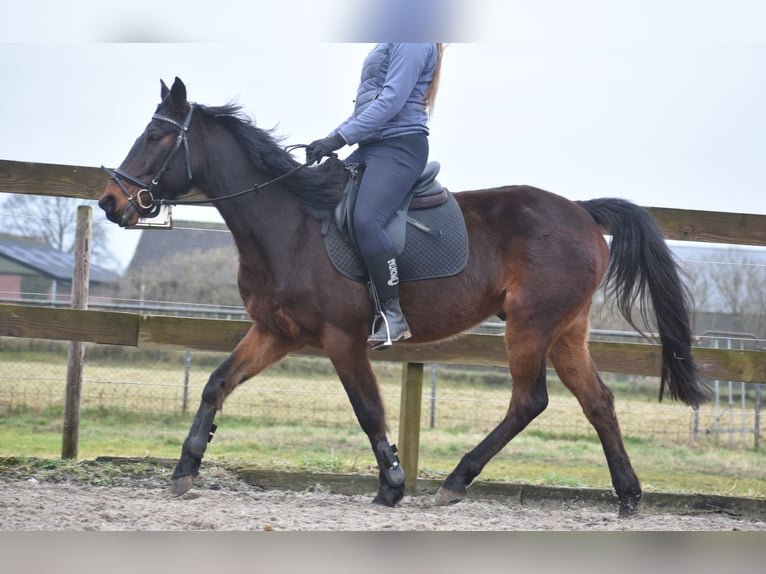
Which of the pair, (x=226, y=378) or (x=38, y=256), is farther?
(x=38, y=256)

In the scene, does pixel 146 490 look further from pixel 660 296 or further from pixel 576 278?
pixel 660 296

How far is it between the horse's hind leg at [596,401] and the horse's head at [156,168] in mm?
2318

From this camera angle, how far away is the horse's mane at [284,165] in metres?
4.11

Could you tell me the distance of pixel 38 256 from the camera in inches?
430

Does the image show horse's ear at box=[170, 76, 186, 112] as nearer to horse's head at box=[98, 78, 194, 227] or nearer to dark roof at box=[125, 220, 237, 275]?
horse's head at box=[98, 78, 194, 227]

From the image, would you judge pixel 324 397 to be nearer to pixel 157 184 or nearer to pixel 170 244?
pixel 170 244

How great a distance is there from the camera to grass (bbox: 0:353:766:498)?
20.3 feet

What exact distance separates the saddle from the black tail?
1.00 metres

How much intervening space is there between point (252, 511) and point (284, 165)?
181 cm

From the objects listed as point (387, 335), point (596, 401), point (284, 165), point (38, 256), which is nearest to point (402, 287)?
point (387, 335)

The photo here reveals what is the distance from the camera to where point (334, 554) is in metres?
0.87

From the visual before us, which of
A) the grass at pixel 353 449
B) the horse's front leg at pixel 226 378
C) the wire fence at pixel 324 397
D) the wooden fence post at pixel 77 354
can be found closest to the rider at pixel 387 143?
the horse's front leg at pixel 226 378

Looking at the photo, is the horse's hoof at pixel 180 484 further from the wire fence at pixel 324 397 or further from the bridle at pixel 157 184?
the wire fence at pixel 324 397

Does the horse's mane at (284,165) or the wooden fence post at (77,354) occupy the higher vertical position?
the horse's mane at (284,165)
